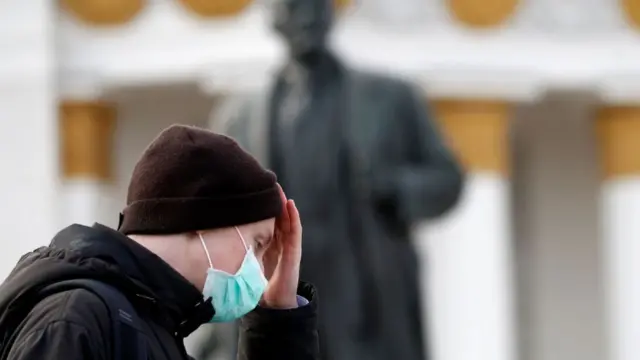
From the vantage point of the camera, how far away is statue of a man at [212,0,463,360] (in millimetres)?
5738

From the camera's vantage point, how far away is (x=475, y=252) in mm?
18047

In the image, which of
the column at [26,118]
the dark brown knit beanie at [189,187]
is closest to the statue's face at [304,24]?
the dark brown knit beanie at [189,187]

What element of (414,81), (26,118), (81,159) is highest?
(414,81)

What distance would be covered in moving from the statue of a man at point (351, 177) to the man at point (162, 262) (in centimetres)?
270

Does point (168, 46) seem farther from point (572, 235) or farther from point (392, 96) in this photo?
point (392, 96)

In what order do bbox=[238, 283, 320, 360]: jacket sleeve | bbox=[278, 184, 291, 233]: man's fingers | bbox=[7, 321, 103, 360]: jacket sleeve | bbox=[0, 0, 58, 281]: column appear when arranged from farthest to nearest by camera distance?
bbox=[0, 0, 58, 281]: column < bbox=[238, 283, 320, 360]: jacket sleeve < bbox=[278, 184, 291, 233]: man's fingers < bbox=[7, 321, 103, 360]: jacket sleeve

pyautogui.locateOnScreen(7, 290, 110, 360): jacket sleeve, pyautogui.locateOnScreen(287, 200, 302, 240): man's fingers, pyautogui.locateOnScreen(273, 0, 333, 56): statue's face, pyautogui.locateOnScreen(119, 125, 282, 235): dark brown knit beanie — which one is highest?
pyautogui.locateOnScreen(273, 0, 333, 56): statue's face

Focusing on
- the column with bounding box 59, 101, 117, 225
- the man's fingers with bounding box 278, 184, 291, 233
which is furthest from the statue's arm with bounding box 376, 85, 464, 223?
the column with bounding box 59, 101, 117, 225

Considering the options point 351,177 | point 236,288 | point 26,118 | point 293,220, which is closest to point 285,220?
point 293,220

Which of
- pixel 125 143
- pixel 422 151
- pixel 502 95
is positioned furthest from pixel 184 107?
pixel 422 151

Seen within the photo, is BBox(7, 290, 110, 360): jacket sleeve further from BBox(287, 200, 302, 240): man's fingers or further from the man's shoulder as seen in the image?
BBox(287, 200, 302, 240): man's fingers

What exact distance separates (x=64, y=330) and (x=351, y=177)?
3.24 m

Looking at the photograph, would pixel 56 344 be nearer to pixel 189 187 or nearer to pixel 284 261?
pixel 189 187

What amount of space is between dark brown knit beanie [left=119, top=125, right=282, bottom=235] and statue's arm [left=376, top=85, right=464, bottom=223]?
9.45 feet
